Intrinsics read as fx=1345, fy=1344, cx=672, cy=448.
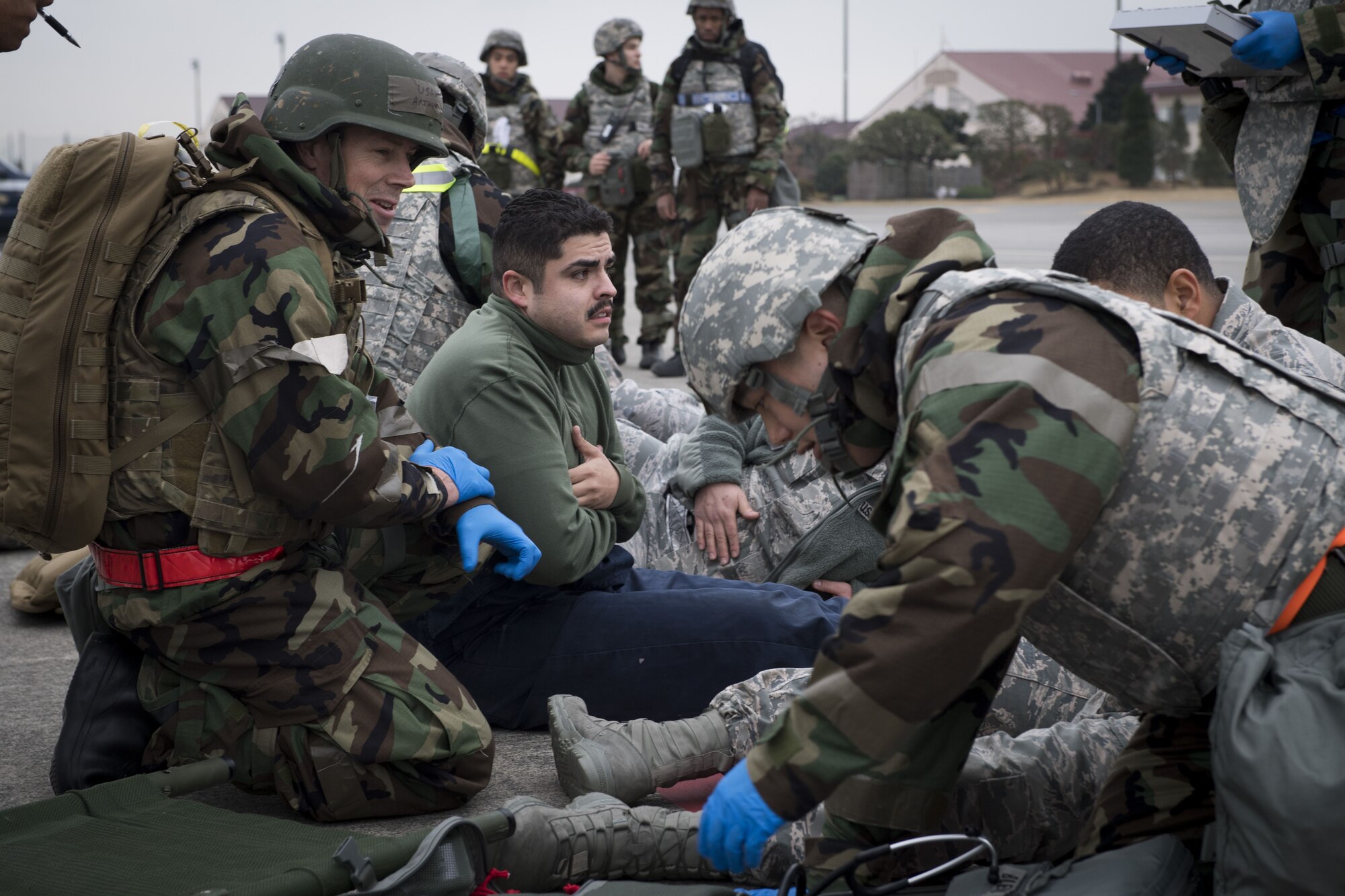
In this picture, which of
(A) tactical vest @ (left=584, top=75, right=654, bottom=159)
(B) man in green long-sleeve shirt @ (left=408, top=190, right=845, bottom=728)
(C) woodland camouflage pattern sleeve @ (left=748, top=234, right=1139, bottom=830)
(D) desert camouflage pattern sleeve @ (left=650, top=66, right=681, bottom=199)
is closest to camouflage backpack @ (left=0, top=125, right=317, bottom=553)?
(B) man in green long-sleeve shirt @ (left=408, top=190, right=845, bottom=728)

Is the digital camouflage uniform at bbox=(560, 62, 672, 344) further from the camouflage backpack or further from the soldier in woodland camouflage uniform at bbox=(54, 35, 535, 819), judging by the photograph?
the camouflage backpack

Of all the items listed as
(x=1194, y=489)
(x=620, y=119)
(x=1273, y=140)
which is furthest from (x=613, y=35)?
(x=1194, y=489)

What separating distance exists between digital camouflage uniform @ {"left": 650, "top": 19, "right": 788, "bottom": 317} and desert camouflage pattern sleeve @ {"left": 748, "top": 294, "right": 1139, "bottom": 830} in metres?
7.06

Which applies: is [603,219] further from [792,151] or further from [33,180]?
[792,151]

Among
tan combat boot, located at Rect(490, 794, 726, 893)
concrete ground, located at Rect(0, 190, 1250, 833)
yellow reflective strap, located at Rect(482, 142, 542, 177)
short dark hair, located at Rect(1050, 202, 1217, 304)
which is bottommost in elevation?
concrete ground, located at Rect(0, 190, 1250, 833)

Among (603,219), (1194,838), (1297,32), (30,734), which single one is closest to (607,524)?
(603,219)

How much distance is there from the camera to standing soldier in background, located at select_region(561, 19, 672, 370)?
922cm

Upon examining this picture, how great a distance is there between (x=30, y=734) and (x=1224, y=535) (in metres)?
2.79

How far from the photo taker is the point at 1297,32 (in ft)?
12.5

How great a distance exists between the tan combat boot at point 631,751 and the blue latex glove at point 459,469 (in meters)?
0.51

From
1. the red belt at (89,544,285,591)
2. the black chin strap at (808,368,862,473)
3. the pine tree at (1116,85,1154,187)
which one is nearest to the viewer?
the black chin strap at (808,368,862,473)

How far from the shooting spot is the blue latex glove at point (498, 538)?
2.95 metres

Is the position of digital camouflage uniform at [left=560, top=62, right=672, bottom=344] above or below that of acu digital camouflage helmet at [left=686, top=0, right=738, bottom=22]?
below

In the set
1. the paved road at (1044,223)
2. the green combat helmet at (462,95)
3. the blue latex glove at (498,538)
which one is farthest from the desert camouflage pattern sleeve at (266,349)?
the paved road at (1044,223)
